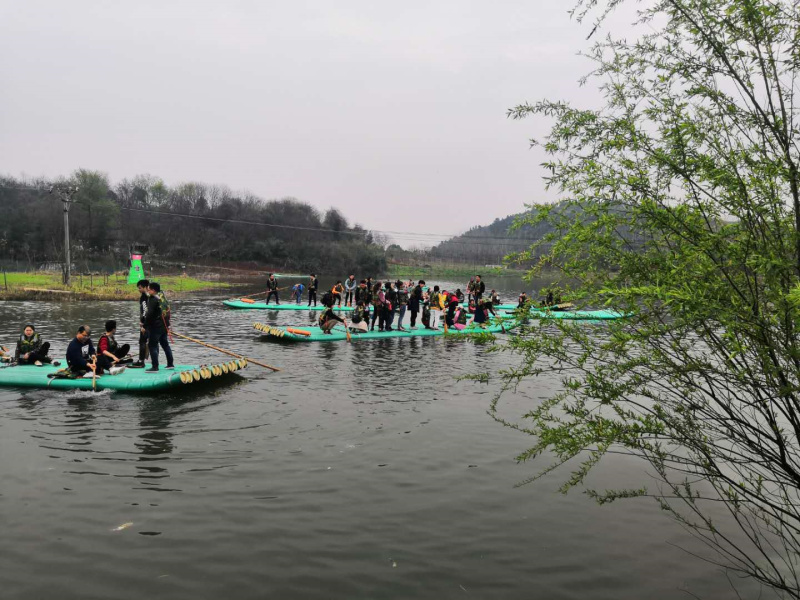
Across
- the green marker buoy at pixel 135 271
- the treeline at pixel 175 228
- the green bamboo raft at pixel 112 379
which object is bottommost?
the green bamboo raft at pixel 112 379

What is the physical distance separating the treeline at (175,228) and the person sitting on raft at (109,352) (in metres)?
54.4

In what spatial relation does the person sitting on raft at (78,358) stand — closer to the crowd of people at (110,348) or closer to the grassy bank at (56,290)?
the crowd of people at (110,348)

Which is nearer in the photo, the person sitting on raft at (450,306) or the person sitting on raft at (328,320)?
the person sitting on raft at (328,320)

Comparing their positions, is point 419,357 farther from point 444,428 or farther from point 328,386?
point 444,428

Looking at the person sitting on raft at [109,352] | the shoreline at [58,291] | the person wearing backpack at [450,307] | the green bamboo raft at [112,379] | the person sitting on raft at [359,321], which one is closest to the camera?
the green bamboo raft at [112,379]

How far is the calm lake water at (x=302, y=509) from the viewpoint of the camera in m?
5.18

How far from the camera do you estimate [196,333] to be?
19156 mm

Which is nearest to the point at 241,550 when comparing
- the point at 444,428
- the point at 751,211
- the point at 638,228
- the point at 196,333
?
the point at 444,428

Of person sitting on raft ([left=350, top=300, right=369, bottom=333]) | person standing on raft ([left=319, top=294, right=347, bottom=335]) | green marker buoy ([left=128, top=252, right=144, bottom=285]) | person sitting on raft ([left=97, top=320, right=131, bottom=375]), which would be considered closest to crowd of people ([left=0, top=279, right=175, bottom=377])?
person sitting on raft ([left=97, top=320, right=131, bottom=375])

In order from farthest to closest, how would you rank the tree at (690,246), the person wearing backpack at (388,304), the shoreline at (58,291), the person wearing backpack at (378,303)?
the shoreline at (58,291)
the person wearing backpack at (388,304)
the person wearing backpack at (378,303)
the tree at (690,246)

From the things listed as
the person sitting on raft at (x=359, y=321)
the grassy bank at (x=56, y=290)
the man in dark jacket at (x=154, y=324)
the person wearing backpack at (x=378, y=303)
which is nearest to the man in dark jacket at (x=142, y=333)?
the man in dark jacket at (x=154, y=324)

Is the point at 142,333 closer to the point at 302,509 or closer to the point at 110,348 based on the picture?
the point at 110,348

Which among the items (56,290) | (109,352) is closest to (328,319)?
(109,352)

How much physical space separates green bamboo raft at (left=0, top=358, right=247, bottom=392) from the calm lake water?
24 centimetres
